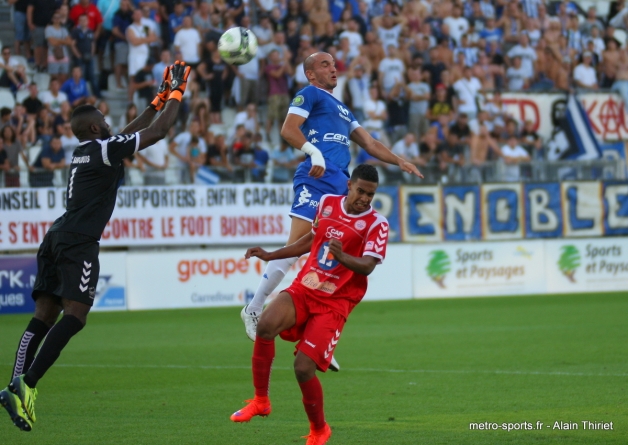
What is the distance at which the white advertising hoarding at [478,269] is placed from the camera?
69.8 feet

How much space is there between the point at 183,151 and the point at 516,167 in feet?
23.5

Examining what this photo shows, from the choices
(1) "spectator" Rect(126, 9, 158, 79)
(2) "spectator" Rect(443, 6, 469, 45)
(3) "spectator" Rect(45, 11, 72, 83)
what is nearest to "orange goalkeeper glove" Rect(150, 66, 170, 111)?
(3) "spectator" Rect(45, 11, 72, 83)

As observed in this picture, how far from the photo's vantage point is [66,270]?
26.5ft

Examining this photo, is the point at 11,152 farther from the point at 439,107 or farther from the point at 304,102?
the point at 304,102

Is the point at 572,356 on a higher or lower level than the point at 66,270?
lower

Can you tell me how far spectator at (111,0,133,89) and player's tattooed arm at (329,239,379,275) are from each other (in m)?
14.5

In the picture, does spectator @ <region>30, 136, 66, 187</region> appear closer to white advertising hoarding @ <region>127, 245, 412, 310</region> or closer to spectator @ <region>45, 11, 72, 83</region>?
spectator @ <region>45, 11, 72, 83</region>

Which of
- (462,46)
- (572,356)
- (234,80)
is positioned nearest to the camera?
(572,356)

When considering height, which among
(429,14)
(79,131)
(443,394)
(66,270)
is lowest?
(443,394)

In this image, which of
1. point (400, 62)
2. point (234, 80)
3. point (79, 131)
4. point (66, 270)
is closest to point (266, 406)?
point (66, 270)

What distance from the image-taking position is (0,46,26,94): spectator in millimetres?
19578

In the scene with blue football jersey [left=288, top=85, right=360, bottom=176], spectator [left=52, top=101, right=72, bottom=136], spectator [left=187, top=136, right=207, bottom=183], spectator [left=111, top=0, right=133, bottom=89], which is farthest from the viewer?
spectator [left=111, top=0, right=133, bottom=89]

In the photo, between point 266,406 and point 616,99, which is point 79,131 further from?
point 616,99

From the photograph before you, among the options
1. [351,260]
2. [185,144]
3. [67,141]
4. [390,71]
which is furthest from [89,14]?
[351,260]
